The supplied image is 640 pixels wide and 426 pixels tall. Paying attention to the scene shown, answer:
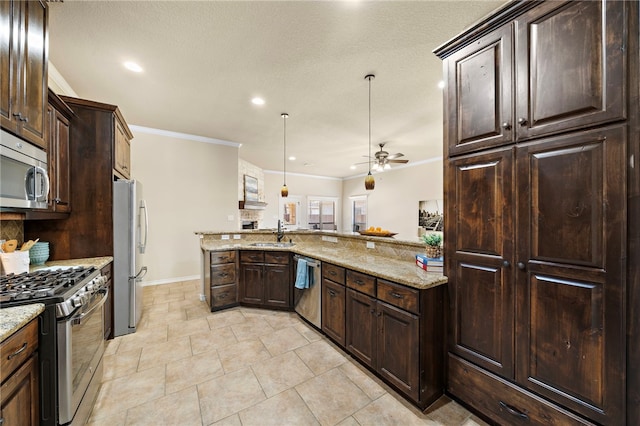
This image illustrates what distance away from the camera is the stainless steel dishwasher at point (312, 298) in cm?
267

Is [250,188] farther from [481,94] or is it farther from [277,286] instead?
[481,94]

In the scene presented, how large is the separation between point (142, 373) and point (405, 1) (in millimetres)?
3675

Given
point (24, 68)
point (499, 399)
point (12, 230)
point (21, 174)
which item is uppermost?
point (24, 68)

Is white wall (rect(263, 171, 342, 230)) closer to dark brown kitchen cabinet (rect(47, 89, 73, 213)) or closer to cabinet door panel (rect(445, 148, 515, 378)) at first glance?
dark brown kitchen cabinet (rect(47, 89, 73, 213))

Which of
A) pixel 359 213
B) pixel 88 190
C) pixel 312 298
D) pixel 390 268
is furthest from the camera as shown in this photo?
pixel 359 213

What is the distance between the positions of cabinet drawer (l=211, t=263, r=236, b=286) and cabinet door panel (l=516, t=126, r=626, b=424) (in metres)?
3.11

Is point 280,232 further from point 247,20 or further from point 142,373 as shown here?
point 247,20

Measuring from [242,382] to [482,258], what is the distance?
205cm

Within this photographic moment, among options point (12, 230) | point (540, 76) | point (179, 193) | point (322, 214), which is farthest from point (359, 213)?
point (12, 230)

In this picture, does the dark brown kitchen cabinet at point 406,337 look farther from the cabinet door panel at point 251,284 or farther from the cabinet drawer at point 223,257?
the cabinet drawer at point 223,257

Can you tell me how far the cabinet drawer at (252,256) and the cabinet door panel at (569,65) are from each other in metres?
2.95

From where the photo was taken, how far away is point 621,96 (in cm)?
110

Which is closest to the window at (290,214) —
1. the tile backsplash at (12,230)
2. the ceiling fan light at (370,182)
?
the ceiling fan light at (370,182)

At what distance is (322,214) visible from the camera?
963 centimetres
